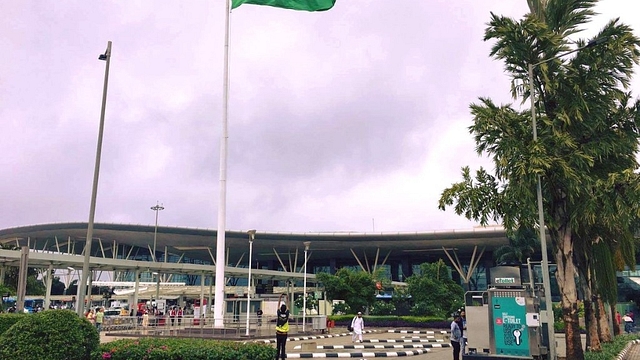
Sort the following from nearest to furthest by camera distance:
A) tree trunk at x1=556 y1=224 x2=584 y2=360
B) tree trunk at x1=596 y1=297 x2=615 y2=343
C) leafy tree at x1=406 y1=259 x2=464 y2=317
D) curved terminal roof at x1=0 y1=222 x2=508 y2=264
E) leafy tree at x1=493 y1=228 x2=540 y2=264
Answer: tree trunk at x1=556 y1=224 x2=584 y2=360, tree trunk at x1=596 y1=297 x2=615 y2=343, leafy tree at x1=406 y1=259 x2=464 y2=317, leafy tree at x1=493 y1=228 x2=540 y2=264, curved terminal roof at x1=0 y1=222 x2=508 y2=264

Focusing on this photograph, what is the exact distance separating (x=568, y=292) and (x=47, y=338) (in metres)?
14.3

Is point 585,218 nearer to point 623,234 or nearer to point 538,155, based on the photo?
point 538,155

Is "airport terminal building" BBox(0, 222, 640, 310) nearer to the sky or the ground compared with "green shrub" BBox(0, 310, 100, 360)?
nearer to the sky

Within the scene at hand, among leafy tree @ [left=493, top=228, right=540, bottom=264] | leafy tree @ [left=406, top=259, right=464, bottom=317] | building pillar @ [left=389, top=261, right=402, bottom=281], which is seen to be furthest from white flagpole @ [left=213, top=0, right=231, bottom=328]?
building pillar @ [left=389, top=261, right=402, bottom=281]

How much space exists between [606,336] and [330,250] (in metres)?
49.4

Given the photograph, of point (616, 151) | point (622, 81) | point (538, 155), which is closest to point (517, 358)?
point (538, 155)

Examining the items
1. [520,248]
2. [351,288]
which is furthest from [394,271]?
[351,288]

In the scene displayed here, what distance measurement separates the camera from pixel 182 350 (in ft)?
36.2

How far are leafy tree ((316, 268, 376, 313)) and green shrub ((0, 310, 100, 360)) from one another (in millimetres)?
32076

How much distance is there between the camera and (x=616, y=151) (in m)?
16.3

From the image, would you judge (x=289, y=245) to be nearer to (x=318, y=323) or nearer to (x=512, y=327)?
(x=318, y=323)

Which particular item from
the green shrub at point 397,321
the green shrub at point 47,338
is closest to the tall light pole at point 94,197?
the green shrub at point 47,338

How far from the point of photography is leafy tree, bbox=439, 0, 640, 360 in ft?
50.3

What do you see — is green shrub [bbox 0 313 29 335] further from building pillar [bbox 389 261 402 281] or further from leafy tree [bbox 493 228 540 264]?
building pillar [bbox 389 261 402 281]
